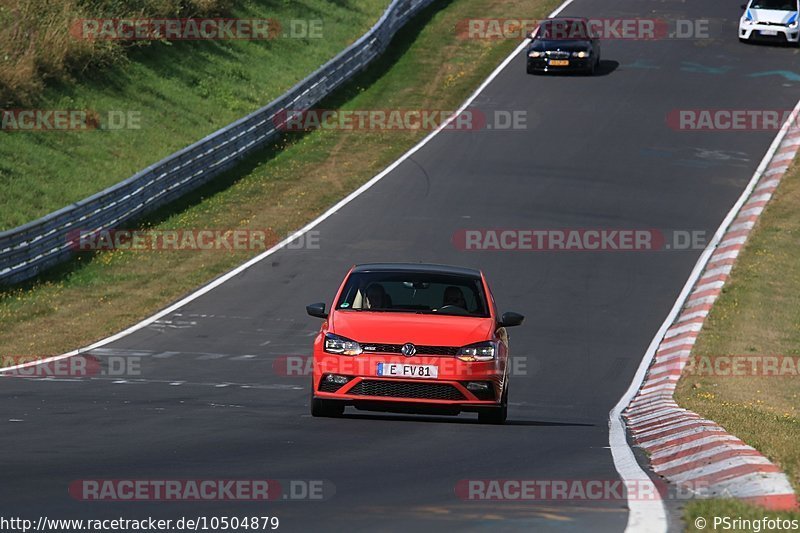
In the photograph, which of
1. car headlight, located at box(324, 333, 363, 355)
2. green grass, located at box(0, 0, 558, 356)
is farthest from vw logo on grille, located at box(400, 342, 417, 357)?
green grass, located at box(0, 0, 558, 356)

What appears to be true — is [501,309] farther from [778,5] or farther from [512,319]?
[778,5]

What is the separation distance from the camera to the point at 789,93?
39.8 metres

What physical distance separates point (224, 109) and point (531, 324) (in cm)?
1726

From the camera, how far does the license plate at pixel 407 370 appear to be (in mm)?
12617

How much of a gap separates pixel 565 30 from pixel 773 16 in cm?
790

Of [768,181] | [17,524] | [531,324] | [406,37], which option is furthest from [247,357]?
[406,37]

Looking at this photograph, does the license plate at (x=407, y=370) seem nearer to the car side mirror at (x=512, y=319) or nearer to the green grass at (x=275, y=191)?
the car side mirror at (x=512, y=319)

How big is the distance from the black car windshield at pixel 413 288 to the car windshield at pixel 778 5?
3366 cm

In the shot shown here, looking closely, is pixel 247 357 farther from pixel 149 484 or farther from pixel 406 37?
pixel 406 37

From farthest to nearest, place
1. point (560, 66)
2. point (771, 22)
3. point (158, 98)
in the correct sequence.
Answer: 1. point (771, 22)
2. point (560, 66)
3. point (158, 98)

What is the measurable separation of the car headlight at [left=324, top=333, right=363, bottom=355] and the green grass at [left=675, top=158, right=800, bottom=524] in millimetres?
3341

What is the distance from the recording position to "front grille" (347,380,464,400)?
1262cm

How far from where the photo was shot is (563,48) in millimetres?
40969

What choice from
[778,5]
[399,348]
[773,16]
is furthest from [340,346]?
[778,5]
